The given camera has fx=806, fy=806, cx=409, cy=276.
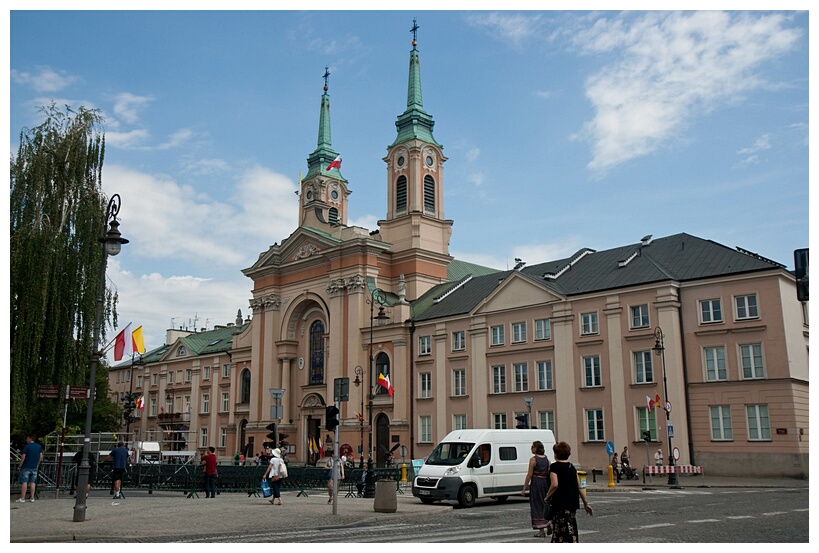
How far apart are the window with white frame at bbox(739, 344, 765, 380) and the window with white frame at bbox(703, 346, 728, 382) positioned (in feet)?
3.03

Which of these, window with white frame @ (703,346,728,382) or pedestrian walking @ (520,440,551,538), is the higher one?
window with white frame @ (703,346,728,382)

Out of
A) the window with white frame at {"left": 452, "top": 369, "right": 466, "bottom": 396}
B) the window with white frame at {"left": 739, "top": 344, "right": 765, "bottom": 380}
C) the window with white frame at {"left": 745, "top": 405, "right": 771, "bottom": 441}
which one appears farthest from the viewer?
the window with white frame at {"left": 452, "top": 369, "right": 466, "bottom": 396}

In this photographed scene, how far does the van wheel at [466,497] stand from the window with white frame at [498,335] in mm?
25796

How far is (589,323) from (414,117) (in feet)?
95.4

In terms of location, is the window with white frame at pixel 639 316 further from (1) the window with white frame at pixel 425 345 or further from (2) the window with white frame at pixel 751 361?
(1) the window with white frame at pixel 425 345

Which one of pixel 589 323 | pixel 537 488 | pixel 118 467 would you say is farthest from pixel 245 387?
pixel 537 488

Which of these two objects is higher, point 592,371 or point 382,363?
point 382,363

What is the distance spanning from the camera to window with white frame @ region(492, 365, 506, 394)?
49906 millimetres

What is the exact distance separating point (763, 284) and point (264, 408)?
134 ft

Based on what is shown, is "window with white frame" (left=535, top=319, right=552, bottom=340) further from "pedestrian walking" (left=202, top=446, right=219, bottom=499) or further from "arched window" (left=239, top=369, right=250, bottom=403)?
"arched window" (left=239, top=369, right=250, bottom=403)

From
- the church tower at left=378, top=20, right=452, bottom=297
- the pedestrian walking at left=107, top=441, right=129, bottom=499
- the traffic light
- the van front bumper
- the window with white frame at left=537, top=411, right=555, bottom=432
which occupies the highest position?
the church tower at left=378, top=20, right=452, bottom=297

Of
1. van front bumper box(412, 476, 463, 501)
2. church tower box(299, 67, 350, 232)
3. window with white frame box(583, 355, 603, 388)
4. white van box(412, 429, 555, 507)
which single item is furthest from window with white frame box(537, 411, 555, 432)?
church tower box(299, 67, 350, 232)

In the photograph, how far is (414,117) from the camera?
67.9 metres

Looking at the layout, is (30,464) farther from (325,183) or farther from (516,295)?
(325,183)
